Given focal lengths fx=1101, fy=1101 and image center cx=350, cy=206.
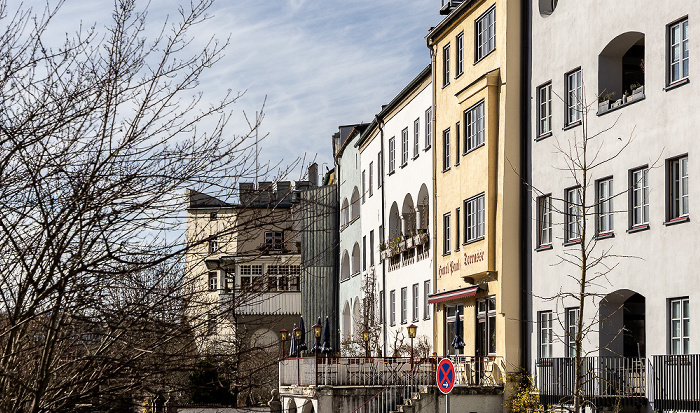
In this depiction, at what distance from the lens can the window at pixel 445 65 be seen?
120 feet

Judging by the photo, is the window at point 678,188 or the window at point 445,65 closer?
the window at point 678,188

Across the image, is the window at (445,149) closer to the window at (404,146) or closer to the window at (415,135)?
the window at (415,135)

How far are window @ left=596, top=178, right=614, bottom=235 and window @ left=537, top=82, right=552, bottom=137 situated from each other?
3.00 meters

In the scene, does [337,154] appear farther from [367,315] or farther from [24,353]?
[24,353]

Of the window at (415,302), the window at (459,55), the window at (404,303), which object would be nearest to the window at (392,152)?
the window at (404,303)

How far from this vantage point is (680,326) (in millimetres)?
23375

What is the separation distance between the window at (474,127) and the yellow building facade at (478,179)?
0.10 feet

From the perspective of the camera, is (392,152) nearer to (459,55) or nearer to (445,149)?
(445,149)

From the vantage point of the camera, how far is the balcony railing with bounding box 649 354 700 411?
21688 mm

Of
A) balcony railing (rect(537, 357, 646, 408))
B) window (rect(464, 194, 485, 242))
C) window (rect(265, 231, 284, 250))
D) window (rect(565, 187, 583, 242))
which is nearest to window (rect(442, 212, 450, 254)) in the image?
window (rect(464, 194, 485, 242))

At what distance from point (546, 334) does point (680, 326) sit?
610 cm

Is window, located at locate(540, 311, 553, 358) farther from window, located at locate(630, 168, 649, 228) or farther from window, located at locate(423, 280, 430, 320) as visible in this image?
window, located at locate(423, 280, 430, 320)

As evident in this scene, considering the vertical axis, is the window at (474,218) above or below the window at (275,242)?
above

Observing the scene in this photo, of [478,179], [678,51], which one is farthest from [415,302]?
[678,51]
